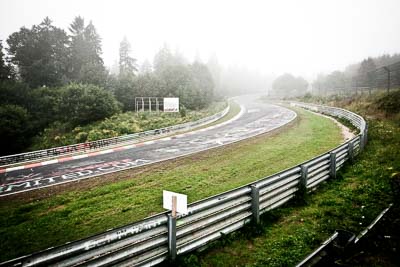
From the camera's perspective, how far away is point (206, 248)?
18.2 ft

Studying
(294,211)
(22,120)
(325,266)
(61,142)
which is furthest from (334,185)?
(22,120)

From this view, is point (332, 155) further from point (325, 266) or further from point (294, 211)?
point (325, 266)

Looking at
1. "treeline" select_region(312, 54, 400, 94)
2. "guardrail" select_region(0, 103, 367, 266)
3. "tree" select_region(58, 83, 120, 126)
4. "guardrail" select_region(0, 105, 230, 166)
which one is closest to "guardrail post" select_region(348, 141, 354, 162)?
"guardrail" select_region(0, 103, 367, 266)

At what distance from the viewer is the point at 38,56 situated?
213 feet

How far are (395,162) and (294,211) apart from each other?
7.20 m

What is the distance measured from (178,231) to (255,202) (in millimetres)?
2184

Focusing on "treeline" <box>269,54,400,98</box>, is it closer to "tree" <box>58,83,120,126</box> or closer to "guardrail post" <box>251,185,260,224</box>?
"guardrail post" <box>251,185,260,224</box>

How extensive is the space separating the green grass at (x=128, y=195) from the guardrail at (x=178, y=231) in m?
2.91

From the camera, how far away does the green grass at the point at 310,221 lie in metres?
5.35

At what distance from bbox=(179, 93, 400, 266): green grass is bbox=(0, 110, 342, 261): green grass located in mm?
2991

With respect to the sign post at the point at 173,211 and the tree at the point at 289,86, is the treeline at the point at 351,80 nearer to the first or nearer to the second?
the tree at the point at 289,86

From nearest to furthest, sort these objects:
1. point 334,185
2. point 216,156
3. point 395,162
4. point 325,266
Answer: point 325,266 → point 334,185 → point 395,162 → point 216,156

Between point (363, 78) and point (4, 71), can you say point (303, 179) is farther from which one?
point (4, 71)

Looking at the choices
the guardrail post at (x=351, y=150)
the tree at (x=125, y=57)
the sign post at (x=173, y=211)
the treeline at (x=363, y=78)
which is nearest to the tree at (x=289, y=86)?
the treeline at (x=363, y=78)
